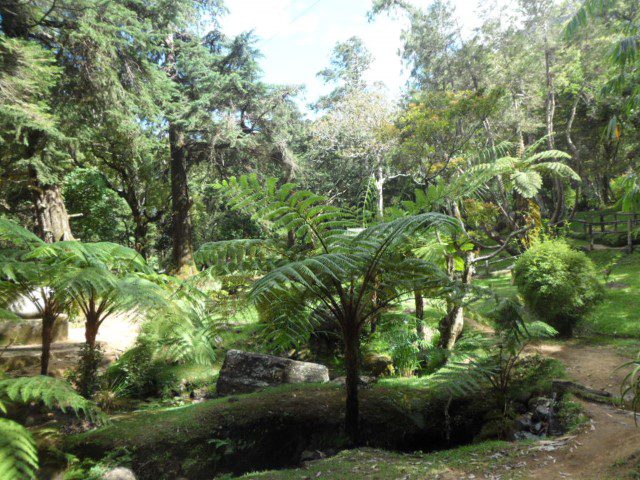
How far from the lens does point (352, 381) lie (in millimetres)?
4086

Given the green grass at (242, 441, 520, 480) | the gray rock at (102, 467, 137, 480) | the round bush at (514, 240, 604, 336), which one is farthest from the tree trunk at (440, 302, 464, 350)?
the gray rock at (102, 467, 137, 480)

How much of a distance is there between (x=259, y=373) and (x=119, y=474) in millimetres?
2677

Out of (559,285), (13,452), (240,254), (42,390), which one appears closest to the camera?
(13,452)

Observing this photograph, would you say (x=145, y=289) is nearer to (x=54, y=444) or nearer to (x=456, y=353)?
(x=54, y=444)

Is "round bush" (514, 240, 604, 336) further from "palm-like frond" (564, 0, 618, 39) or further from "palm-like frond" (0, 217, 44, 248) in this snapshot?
"palm-like frond" (0, 217, 44, 248)

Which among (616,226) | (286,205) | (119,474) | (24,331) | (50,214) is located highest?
(616,226)

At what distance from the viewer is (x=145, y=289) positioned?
4289mm

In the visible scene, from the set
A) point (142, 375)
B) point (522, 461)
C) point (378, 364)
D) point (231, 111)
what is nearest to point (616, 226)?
point (378, 364)

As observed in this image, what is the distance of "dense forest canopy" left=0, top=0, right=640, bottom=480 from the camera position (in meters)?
3.98

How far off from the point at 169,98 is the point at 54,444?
10.3 m

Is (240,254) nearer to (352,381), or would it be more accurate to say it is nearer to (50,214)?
(352,381)

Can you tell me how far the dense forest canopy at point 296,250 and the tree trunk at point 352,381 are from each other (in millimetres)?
28

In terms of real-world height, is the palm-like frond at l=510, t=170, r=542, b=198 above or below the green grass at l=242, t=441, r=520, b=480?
above

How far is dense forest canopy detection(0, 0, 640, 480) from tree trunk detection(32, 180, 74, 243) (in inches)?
2.0
